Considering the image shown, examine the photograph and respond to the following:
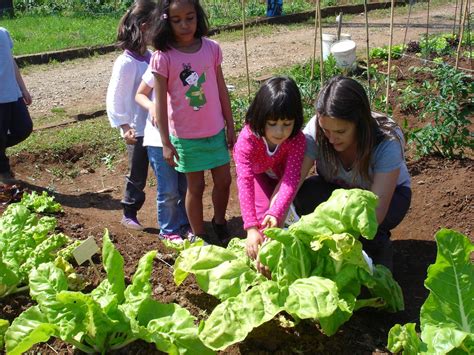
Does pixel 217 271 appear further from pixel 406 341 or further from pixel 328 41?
pixel 328 41

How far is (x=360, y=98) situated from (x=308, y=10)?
11714 mm

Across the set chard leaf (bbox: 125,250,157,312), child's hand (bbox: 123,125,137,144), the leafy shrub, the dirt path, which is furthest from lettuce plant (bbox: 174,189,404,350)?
the dirt path

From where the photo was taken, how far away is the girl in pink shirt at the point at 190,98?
12.3 feet

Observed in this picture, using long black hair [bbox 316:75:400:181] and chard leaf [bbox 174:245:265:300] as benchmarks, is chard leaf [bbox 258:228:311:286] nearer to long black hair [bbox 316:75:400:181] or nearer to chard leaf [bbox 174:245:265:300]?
chard leaf [bbox 174:245:265:300]

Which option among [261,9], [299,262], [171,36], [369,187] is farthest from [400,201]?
[261,9]

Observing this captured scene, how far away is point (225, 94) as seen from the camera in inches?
163

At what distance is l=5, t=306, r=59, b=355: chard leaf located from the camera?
2.60 meters

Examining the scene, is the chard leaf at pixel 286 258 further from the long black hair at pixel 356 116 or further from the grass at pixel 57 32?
the grass at pixel 57 32

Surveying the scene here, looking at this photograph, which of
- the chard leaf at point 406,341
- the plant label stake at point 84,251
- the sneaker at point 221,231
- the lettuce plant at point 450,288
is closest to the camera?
the chard leaf at point 406,341

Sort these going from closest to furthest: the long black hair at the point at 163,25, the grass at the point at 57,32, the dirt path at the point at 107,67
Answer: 1. the long black hair at the point at 163,25
2. the dirt path at the point at 107,67
3. the grass at the point at 57,32

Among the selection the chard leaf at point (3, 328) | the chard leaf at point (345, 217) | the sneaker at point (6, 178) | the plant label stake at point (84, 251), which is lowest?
the sneaker at point (6, 178)

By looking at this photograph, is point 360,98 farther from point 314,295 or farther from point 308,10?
point 308,10

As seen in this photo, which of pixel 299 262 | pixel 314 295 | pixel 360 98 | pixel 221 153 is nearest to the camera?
pixel 314 295

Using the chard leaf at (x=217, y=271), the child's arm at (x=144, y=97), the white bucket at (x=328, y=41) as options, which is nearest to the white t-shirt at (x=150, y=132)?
the child's arm at (x=144, y=97)
